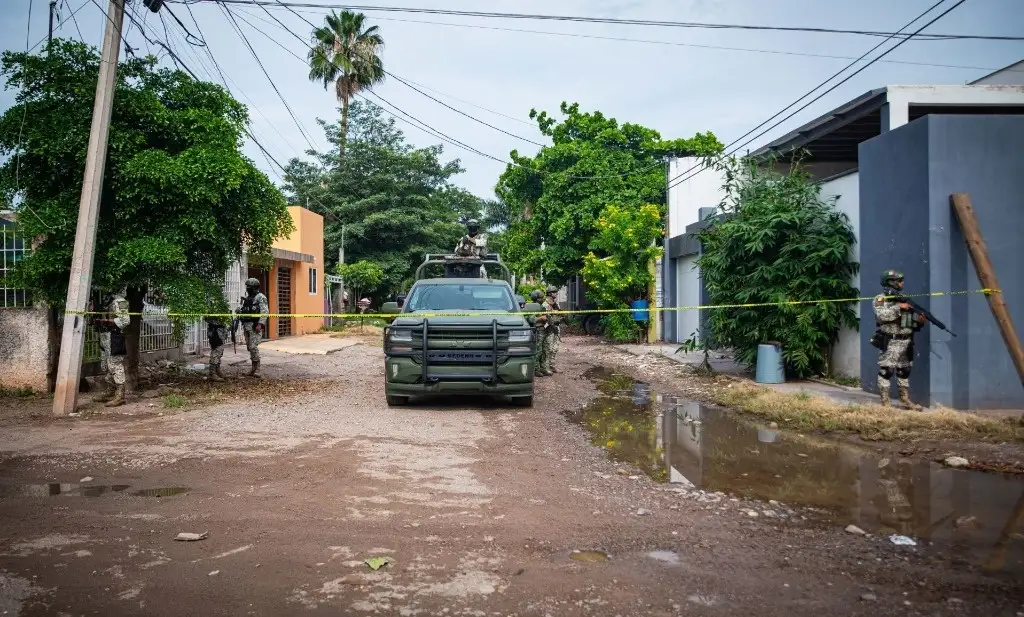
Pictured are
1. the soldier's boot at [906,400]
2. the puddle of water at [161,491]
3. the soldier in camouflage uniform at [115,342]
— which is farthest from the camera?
the soldier in camouflage uniform at [115,342]

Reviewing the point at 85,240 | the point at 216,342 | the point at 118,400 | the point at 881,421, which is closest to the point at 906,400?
the point at 881,421

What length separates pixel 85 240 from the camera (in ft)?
28.5

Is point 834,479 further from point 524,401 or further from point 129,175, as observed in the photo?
point 129,175

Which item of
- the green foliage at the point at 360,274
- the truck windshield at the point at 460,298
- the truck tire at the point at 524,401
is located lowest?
the truck tire at the point at 524,401

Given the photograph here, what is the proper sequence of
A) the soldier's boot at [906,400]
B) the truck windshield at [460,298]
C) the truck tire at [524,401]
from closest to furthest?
the soldier's boot at [906,400], the truck tire at [524,401], the truck windshield at [460,298]

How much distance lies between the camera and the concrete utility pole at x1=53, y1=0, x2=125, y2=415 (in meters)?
8.68

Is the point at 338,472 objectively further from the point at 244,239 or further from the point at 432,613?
the point at 244,239

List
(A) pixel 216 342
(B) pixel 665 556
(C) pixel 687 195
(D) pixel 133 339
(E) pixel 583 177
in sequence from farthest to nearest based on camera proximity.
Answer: (E) pixel 583 177 → (C) pixel 687 195 → (A) pixel 216 342 → (D) pixel 133 339 → (B) pixel 665 556

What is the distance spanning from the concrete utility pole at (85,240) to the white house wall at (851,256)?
10605 millimetres

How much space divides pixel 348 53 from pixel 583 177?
1574 centimetres

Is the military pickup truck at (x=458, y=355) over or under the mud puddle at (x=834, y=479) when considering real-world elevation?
over

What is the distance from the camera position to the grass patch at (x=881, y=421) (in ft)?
23.4

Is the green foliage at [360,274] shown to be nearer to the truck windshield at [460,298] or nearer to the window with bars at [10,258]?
the window with bars at [10,258]

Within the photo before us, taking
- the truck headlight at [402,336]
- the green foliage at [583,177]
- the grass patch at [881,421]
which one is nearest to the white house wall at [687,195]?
the green foliage at [583,177]
